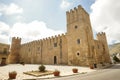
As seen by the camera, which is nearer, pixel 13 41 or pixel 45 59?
pixel 45 59

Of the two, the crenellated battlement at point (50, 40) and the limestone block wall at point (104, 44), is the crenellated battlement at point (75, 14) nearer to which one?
the crenellated battlement at point (50, 40)

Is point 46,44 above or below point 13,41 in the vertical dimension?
below

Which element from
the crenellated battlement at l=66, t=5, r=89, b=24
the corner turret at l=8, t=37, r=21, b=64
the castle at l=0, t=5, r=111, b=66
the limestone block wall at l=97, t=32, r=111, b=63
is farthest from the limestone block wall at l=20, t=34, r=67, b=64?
the limestone block wall at l=97, t=32, r=111, b=63

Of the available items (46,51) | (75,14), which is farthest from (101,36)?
(46,51)

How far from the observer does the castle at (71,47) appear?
21719mm

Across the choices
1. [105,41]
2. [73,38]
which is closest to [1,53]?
[73,38]

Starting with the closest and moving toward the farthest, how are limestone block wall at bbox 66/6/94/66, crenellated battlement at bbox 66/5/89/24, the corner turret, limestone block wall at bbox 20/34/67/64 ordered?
1. limestone block wall at bbox 66/6/94/66
2. crenellated battlement at bbox 66/5/89/24
3. limestone block wall at bbox 20/34/67/64
4. the corner turret

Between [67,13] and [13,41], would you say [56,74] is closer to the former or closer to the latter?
[67,13]

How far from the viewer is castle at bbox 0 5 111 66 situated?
71.3 ft

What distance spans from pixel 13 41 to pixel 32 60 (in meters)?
11.6

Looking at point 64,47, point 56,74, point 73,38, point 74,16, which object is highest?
point 74,16

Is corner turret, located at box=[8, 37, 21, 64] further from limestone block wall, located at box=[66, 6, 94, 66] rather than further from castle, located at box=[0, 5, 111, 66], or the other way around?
limestone block wall, located at box=[66, 6, 94, 66]

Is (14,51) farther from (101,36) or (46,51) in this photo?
(101,36)

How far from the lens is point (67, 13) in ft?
85.0
